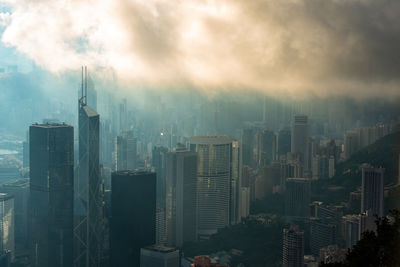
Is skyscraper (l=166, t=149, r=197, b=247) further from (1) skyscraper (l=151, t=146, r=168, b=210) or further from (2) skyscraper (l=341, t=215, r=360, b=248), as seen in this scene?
(2) skyscraper (l=341, t=215, r=360, b=248)

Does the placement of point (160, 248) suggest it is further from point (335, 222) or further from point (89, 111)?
point (89, 111)

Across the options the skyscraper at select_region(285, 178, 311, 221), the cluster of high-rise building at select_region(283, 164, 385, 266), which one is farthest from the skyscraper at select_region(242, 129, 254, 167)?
the cluster of high-rise building at select_region(283, 164, 385, 266)

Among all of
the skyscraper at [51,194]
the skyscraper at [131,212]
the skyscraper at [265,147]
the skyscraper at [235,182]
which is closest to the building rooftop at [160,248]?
the skyscraper at [131,212]

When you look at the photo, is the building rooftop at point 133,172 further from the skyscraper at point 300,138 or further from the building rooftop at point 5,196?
the skyscraper at point 300,138

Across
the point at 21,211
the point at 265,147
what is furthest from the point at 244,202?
the point at 21,211

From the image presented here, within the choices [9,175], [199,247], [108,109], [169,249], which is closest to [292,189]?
[199,247]
